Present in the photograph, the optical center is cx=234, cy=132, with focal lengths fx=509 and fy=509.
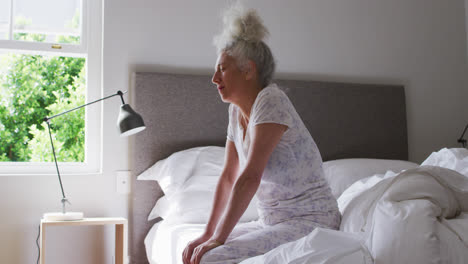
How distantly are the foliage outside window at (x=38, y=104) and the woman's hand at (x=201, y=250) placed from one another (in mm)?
6039

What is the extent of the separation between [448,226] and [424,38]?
281 cm

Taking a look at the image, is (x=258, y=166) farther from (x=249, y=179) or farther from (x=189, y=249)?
(x=189, y=249)

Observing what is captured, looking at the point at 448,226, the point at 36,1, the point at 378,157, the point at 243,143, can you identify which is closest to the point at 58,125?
the point at 36,1

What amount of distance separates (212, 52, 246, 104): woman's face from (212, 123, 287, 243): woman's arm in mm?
221

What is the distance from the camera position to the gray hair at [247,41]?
1.75 m

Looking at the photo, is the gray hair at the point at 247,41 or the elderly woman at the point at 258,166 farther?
the gray hair at the point at 247,41

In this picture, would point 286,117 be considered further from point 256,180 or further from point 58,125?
point 58,125

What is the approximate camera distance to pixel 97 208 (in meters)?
2.87

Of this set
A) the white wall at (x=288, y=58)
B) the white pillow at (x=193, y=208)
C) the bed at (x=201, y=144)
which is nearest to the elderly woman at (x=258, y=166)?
the bed at (x=201, y=144)

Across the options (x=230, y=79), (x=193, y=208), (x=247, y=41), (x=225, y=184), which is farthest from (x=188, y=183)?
(x=247, y=41)

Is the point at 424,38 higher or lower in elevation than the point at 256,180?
higher

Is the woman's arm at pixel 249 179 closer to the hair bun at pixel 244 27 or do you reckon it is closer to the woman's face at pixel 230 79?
the woman's face at pixel 230 79

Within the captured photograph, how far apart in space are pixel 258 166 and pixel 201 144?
1474mm

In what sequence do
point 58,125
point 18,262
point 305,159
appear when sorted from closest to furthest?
point 305,159 < point 18,262 < point 58,125
